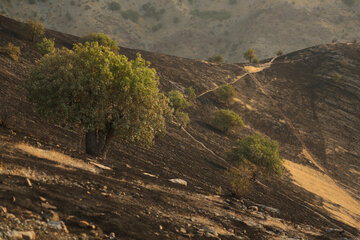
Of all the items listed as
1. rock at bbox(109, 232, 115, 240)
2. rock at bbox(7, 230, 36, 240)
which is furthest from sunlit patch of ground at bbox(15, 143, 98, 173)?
rock at bbox(7, 230, 36, 240)

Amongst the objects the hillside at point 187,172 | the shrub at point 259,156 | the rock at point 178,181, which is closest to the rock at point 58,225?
the hillside at point 187,172

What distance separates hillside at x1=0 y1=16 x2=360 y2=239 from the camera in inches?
371

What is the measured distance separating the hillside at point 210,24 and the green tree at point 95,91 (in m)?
126

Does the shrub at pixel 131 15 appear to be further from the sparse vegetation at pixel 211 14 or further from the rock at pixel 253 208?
the rock at pixel 253 208

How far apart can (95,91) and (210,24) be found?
176650mm

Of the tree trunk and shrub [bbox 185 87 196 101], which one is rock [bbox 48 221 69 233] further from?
shrub [bbox 185 87 196 101]

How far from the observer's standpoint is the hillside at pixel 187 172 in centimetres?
942

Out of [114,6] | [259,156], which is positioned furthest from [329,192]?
[114,6]

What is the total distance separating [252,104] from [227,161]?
92.9ft

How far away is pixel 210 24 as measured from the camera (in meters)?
180

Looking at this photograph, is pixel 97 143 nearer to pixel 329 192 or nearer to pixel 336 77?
pixel 329 192

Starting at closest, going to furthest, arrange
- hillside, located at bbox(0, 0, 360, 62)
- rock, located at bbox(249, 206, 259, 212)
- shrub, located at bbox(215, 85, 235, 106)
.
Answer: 1. rock, located at bbox(249, 206, 259, 212)
2. shrub, located at bbox(215, 85, 235, 106)
3. hillside, located at bbox(0, 0, 360, 62)

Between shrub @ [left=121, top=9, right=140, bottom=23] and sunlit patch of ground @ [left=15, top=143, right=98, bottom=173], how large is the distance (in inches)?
6243

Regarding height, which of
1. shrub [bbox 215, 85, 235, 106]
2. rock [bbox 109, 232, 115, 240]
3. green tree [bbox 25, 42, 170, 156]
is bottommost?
rock [bbox 109, 232, 115, 240]
